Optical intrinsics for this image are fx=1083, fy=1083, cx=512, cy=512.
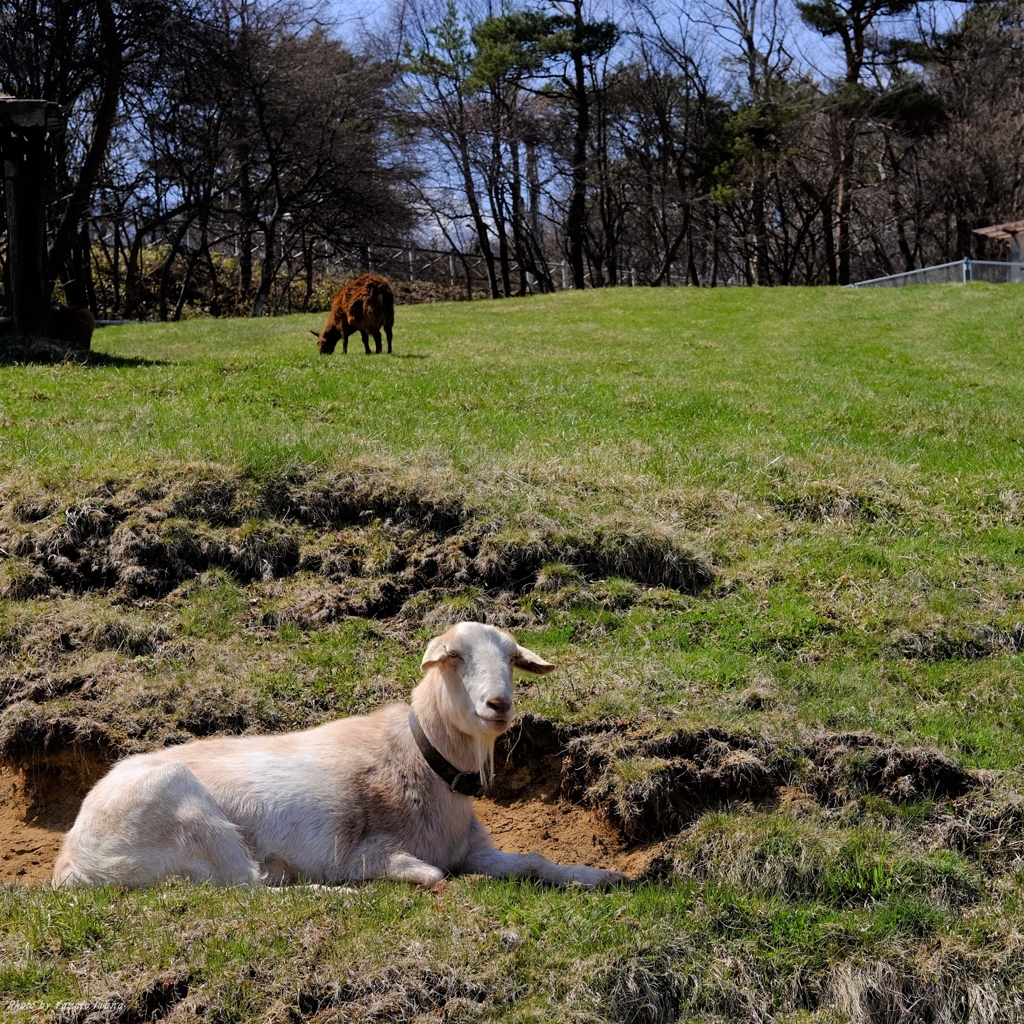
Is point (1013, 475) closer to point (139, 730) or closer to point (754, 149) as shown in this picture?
point (139, 730)

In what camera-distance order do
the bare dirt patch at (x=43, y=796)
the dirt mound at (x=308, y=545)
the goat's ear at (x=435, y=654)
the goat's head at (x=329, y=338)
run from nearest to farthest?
the goat's ear at (x=435, y=654)
the bare dirt patch at (x=43, y=796)
the dirt mound at (x=308, y=545)
the goat's head at (x=329, y=338)

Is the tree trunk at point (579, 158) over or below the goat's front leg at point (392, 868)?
over

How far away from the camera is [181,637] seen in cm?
733

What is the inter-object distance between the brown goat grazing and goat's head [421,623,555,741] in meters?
12.8

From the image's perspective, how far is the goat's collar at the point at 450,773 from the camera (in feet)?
16.6

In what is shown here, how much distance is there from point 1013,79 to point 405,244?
24233 mm

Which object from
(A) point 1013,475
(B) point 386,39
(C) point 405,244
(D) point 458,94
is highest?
(B) point 386,39

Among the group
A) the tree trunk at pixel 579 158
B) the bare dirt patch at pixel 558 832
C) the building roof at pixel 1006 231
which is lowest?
the bare dirt patch at pixel 558 832

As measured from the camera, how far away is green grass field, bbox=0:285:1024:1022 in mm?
4258

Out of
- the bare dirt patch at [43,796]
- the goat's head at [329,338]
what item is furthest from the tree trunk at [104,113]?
the bare dirt patch at [43,796]

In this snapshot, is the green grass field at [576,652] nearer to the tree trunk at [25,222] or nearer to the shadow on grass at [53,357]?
the shadow on grass at [53,357]

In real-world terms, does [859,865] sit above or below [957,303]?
below

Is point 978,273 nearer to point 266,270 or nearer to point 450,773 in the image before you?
point 266,270

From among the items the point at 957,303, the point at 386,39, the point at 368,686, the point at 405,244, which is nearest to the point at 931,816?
the point at 368,686
